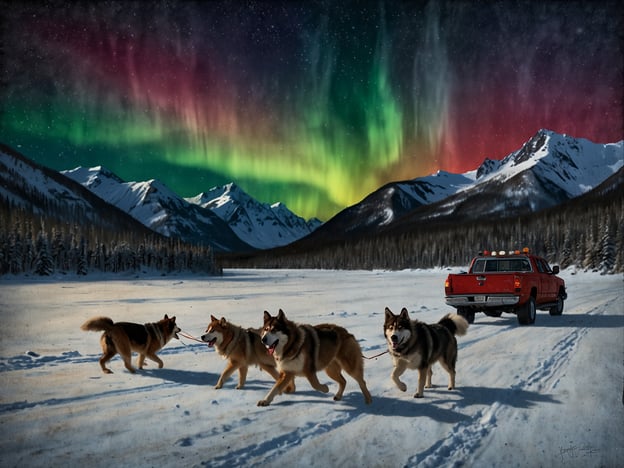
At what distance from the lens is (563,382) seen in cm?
769

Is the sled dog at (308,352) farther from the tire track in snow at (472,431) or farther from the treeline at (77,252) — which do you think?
the treeline at (77,252)

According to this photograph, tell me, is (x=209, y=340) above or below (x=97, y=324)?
below

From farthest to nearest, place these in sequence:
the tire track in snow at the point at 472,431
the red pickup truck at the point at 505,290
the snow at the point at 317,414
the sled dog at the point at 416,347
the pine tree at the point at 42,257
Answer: the pine tree at the point at 42,257, the red pickup truck at the point at 505,290, the sled dog at the point at 416,347, the snow at the point at 317,414, the tire track in snow at the point at 472,431

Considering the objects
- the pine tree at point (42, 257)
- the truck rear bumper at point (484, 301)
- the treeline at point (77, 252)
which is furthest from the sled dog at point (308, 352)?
the pine tree at point (42, 257)

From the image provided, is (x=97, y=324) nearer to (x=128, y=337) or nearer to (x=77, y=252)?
(x=128, y=337)

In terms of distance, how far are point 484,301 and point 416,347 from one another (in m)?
9.96

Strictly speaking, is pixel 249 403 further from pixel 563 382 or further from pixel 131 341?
pixel 563 382

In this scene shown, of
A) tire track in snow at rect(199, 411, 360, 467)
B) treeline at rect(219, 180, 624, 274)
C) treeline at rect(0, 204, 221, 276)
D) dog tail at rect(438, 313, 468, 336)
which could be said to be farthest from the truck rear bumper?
treeline at rect(219, 180, 624, 274)

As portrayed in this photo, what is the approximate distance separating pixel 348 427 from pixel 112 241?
97.8 m

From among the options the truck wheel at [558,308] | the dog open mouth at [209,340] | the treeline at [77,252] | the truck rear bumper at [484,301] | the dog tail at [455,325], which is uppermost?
the treeline at [77,252]

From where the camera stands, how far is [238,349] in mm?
8047

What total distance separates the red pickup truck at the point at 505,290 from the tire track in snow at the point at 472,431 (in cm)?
685

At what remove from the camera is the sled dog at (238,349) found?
796 cm

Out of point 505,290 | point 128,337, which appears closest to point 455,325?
point 128,337
